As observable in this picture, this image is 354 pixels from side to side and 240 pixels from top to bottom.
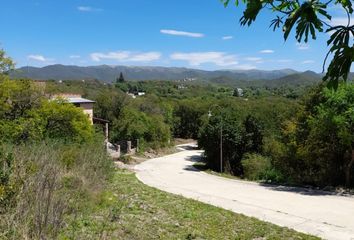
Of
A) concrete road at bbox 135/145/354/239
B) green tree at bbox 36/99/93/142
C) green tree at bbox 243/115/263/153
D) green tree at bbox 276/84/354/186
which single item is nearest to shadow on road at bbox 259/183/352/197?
concrete road at bbox 135/145/354/239

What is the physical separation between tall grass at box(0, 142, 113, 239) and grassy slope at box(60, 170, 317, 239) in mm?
378

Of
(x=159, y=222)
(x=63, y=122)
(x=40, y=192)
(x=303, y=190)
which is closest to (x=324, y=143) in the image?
(x=303, y=190)

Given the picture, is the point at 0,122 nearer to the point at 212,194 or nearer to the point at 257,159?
the point at 212,194

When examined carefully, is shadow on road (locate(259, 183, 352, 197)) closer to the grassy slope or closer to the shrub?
the shrub

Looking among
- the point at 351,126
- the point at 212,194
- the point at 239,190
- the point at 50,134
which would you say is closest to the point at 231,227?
the point at 212,194

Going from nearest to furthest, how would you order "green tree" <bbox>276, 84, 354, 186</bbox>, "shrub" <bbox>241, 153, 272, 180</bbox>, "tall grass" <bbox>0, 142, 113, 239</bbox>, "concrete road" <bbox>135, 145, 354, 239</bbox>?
1. "tall grass" <bbox>0, 142, 113, 239</bbox>
2. "concrete road" <bbox>135, 145, 354, 239</bbox>
3. "green tree" <bbox>276, 84, 354, 186</bbox>
4. "shrub" <bbox>241, 153, 272, 180</bbox>

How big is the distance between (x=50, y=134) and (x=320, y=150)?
15006 mm

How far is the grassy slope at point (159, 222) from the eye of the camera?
7.14 m

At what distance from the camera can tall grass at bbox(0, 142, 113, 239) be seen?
4.86 m

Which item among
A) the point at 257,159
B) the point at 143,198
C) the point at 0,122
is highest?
the point at 0,122

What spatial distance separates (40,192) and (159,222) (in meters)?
4.09

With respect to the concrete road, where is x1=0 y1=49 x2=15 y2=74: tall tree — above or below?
above

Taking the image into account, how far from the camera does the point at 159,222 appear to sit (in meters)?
8.63

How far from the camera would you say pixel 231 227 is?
29.6 ft
